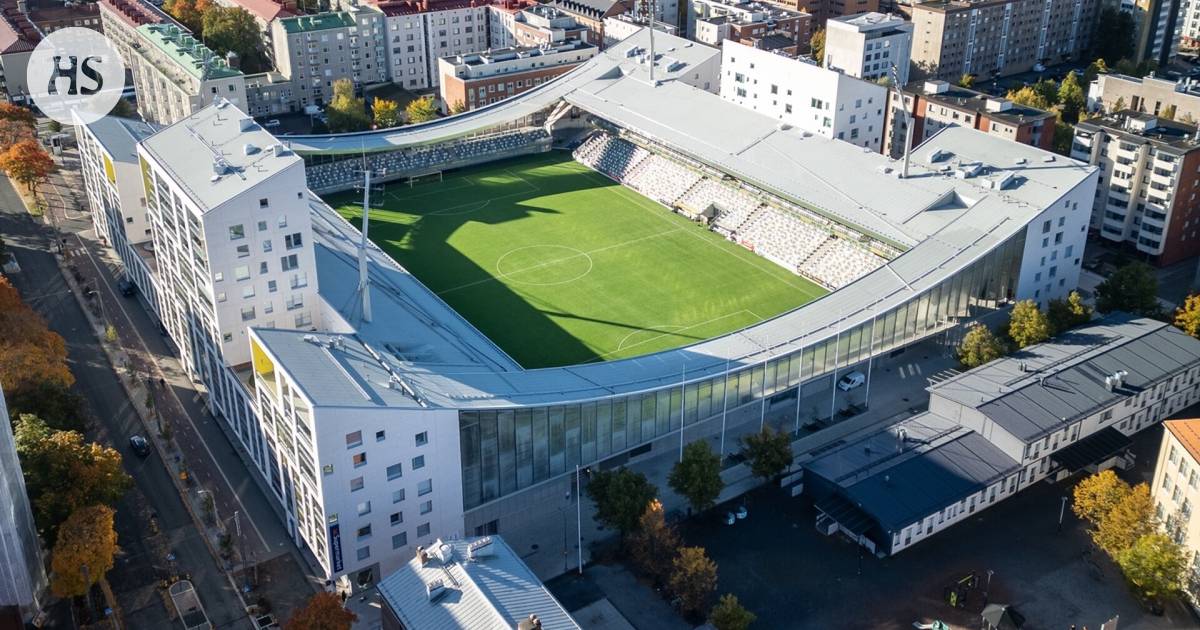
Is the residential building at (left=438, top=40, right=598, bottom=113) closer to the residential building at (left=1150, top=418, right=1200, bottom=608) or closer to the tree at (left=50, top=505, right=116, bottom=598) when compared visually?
the tree at (left=50, top=505, right=116, bottom=598)

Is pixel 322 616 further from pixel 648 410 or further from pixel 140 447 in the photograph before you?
pixel 140 447

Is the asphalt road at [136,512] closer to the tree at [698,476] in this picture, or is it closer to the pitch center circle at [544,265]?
the tree at [698,476]

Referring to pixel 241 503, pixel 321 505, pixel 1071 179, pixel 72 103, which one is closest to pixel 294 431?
pixel 321 505

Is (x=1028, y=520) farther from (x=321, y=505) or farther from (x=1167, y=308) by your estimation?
(x=321, y=505)

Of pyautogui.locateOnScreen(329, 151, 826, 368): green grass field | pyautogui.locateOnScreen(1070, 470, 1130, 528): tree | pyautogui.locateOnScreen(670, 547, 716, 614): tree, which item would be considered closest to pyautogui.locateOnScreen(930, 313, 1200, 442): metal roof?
pyautogui.locateOnScreen(1070, 470, 1130, 528): tree

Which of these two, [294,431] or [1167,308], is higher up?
[294,431]

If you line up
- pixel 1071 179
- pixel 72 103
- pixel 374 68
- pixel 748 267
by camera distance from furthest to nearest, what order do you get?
pixel 374 68
pixel 72 103
pixel 748 267
pixel 1071 179

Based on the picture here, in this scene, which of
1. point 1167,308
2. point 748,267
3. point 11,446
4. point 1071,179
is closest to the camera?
point 11,446
